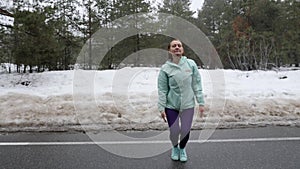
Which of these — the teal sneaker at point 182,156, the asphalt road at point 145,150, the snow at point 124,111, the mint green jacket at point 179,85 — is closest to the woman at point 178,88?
the mint green jacket at point 179,85

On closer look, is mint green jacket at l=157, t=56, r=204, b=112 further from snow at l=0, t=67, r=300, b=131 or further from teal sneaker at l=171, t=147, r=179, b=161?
snow at l=0, t=67, r=300, b=131

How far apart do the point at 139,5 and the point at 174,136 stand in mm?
15446

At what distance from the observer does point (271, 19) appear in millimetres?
21609

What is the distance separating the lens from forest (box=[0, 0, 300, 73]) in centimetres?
1109

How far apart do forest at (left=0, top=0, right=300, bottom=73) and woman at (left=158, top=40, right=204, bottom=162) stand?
8.63 metres

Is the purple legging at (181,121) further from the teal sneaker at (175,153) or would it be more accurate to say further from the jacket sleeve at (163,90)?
the teal sneaker at (175,153)

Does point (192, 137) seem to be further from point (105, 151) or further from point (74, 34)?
point (74, 34)

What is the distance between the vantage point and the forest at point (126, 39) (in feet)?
36.4

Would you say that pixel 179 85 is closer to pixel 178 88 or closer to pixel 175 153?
pixel 178 88

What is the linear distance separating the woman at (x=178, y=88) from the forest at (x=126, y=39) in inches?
340

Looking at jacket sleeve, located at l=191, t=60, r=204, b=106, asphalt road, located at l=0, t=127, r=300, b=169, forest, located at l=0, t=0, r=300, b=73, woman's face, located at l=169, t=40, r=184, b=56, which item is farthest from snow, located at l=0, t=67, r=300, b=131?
forest, located at l=0, t=0, r=300, b=73

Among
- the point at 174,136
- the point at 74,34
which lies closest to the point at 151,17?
the point at 74,34

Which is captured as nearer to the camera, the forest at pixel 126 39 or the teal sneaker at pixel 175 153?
the teal sneaker at pixel 175 153

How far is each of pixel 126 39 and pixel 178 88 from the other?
13.2m
